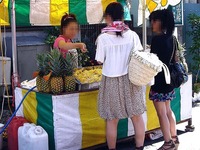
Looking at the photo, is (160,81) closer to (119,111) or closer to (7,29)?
(119,111)

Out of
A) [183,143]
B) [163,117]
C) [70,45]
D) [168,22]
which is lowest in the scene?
[183,143]

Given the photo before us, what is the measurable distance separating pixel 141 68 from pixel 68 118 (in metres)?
1.07

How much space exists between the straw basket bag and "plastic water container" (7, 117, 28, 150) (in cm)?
154

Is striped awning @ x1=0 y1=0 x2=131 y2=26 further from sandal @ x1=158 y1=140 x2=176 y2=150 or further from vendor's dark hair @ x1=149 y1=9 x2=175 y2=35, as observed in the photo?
sandal @ x1=158 y1=140 x2=176 y2=150

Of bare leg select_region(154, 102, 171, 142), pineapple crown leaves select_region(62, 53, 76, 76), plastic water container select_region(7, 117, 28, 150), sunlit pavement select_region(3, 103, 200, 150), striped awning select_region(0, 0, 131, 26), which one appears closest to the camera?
pineapple crown leaves select_region(62, 53, 76, 76)

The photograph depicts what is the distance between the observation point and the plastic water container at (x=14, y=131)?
4.53 meters

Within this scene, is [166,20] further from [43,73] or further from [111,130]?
[43,73]

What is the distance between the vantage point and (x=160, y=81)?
4.61 metres

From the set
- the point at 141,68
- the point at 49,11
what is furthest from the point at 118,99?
the point at 49,11

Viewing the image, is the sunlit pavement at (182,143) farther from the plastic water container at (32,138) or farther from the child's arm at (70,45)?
the child's arm at (70,45)

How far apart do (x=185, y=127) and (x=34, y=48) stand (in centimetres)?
402

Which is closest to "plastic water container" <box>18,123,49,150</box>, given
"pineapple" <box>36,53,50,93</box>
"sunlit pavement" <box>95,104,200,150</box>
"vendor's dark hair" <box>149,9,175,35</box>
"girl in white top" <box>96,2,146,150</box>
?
"pineapple" <box>36,53,50,93</box>

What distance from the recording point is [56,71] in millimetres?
4367

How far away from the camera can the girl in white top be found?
4145 millimetres
